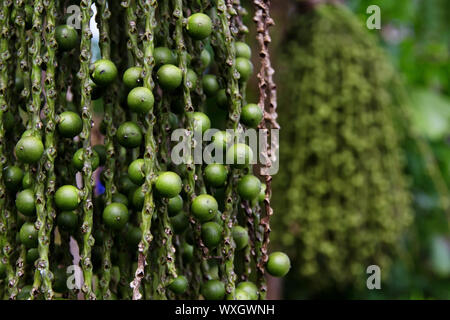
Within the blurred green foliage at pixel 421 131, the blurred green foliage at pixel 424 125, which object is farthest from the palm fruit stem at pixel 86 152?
the blurred green foliage at pixel 424 125

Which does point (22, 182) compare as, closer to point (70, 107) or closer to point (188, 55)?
point (70, 107)

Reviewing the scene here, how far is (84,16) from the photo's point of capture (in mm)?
709

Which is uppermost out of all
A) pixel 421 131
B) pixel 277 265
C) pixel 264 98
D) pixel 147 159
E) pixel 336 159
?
pixel 421 131

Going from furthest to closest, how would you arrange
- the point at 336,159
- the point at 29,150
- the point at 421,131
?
the point at 421,131 → the point at 336,159 → the point at 29,150

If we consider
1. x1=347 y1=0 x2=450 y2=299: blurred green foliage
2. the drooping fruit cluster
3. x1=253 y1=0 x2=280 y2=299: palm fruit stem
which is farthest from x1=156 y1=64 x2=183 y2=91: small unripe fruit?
x1=347 y1=0 x2=450 y2=299: blurred green foliage

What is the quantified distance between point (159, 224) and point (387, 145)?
1.28 metres

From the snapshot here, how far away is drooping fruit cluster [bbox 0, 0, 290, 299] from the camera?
0.69m

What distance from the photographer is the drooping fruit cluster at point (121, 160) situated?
69 centimetres

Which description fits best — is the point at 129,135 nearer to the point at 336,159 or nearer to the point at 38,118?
the point at 38,118

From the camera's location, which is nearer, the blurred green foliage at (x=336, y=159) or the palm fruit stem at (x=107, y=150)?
the palm fruit stem at (x=107, y=150)

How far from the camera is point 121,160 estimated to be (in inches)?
32.2

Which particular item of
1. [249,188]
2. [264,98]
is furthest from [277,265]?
[264,98]

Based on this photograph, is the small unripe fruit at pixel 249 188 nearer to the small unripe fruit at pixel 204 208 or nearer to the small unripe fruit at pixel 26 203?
the small unripe fruit at pixel 204 208

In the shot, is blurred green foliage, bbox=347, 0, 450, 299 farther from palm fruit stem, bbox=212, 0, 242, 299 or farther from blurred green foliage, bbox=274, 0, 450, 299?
palm fruit stem, bbox=212, 0, 242, 299
